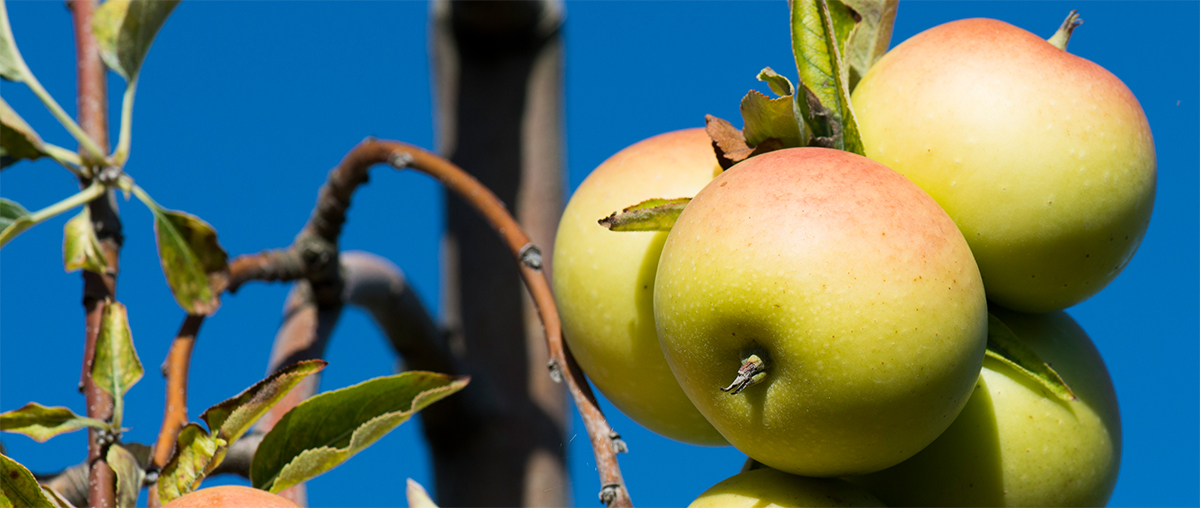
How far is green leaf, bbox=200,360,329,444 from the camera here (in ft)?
1.80

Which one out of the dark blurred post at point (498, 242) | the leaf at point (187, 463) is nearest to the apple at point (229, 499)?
the leaf at point (187, 463)

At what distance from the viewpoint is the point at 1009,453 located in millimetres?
555

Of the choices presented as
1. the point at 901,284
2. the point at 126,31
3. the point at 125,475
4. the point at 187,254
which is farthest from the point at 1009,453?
the point at 126,31

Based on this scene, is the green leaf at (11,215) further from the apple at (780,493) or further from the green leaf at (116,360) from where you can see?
the apple at (780,493)

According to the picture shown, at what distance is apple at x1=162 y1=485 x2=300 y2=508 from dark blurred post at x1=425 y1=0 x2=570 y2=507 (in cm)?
67

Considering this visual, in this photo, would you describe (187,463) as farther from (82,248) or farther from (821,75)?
(821,75)

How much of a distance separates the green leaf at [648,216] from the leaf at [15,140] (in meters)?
0.49

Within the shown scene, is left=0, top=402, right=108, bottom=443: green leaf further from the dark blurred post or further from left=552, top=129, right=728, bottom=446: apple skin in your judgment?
the dark blurred post

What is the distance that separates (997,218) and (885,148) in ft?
0.24

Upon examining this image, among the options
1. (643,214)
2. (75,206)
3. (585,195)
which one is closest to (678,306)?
(643,214)

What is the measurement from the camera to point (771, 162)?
1.67ft

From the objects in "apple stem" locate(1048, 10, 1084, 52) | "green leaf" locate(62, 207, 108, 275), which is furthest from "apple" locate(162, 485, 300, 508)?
"apple stem" locate(1048, 10, 1084, 52)

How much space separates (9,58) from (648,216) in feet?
1.84

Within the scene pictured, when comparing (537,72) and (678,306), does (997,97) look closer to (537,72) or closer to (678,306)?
(678,306)
